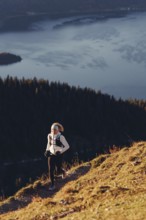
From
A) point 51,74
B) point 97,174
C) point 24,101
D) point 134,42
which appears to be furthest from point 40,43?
point 97,174

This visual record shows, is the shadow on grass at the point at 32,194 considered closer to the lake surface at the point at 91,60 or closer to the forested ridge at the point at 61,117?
the forested ridge at the point at 61,117

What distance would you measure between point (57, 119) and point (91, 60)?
3370 inches

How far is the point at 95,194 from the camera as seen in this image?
1443 cm

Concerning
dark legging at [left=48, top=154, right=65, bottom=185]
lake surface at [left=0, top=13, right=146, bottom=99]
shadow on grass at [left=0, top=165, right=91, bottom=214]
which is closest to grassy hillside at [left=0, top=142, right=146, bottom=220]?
shadow on grass at [left=0, top=165, right=91, bottom=214]

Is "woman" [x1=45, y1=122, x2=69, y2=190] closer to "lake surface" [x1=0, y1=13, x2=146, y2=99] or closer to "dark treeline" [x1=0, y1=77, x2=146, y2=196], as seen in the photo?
"dark treeline" [x1=0, y1=77, x2=146, y2=196]

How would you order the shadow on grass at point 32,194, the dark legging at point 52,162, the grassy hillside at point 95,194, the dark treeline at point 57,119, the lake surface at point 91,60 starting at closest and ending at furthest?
1. the grassy hillside at point 95,194
2. the shadow on grass at point 32,194
3. the dark legging at point 52,162
4. the dark treeline at point 57,119
5. the lake surface at point 91,60

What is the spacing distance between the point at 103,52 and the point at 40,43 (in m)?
40.6

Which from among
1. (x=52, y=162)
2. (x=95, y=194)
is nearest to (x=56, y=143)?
(x=52, y=162)

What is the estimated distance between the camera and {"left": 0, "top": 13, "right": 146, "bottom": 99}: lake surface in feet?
409

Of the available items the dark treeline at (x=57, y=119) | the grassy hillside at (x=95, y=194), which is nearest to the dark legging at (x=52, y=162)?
the grassy hillside at (x=95, y=194)

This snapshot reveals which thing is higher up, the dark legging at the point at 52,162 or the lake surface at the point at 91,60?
the lake surface at the point at 91,60

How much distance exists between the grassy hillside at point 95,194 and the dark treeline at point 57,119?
30.8 metres

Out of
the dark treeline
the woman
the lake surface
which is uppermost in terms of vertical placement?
the lake surface

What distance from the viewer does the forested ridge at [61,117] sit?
186 ft
